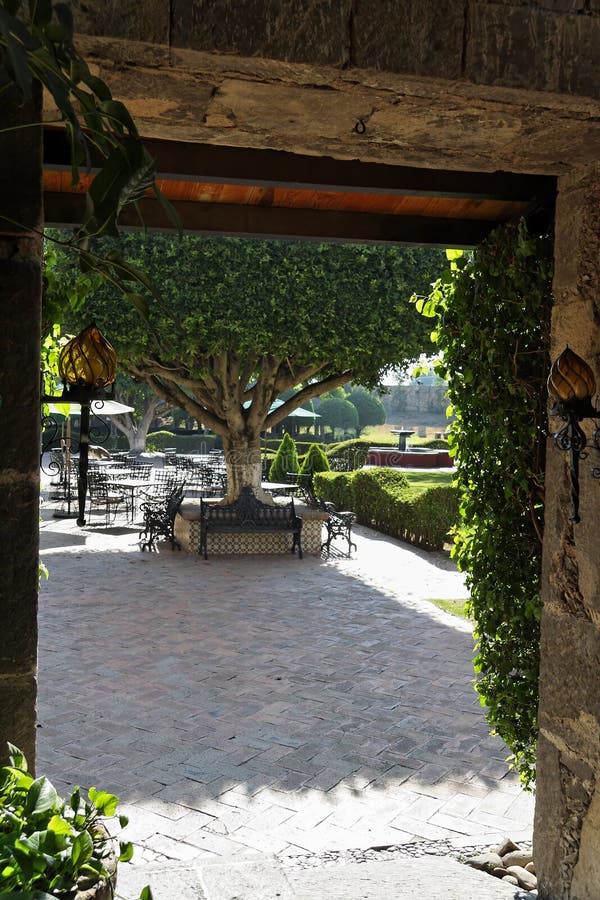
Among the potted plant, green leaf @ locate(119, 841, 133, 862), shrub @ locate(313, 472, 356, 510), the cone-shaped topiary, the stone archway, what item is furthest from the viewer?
the cone-shaped topiary

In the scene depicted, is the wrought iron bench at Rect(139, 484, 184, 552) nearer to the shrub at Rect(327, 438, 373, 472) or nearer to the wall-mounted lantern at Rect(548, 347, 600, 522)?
the wall-mounted lantern at Rect(548, 347, 600, 522)

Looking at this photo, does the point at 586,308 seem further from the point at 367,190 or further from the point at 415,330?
the point at 415,330

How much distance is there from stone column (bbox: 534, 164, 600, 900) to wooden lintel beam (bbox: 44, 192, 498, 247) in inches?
27.4

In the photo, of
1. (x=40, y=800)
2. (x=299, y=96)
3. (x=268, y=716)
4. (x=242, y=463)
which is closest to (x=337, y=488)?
(x=242, y=463)

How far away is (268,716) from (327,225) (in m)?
3.79

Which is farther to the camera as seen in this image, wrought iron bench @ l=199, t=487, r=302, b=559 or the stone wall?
wrought iron bench @ l=199, t=487, r=302, b=559

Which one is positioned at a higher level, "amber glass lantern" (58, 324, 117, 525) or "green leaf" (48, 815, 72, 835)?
"amber glass lantern" (58, 324, 117, 525)

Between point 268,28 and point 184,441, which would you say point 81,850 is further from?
point 184,441

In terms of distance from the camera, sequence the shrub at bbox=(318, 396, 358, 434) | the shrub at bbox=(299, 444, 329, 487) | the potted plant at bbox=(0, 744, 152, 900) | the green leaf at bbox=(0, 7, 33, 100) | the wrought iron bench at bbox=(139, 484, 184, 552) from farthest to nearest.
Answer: the shrub at bbox=(318, 396, 358, 434) → the shrub at bbox=(299, 444, 329, 487) → the wrought iron bench at bbox=(139, 484, 184, 552) → the potted plant at bbox=(0, 744, 152, 900) → the green leaf at bbox=(0, 7, 33, 100)

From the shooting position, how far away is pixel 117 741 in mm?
5242

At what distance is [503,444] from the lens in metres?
3.41

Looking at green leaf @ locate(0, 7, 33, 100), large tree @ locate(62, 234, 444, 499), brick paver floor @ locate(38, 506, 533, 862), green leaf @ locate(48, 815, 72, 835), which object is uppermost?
large tree @ locate(62, 234, 444, 499)

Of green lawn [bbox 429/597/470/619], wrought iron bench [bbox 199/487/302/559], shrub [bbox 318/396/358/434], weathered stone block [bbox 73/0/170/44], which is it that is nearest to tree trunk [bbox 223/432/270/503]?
wrought iron bench [bbox 199/487/302/559]

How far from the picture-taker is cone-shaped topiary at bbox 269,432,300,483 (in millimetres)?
20312
